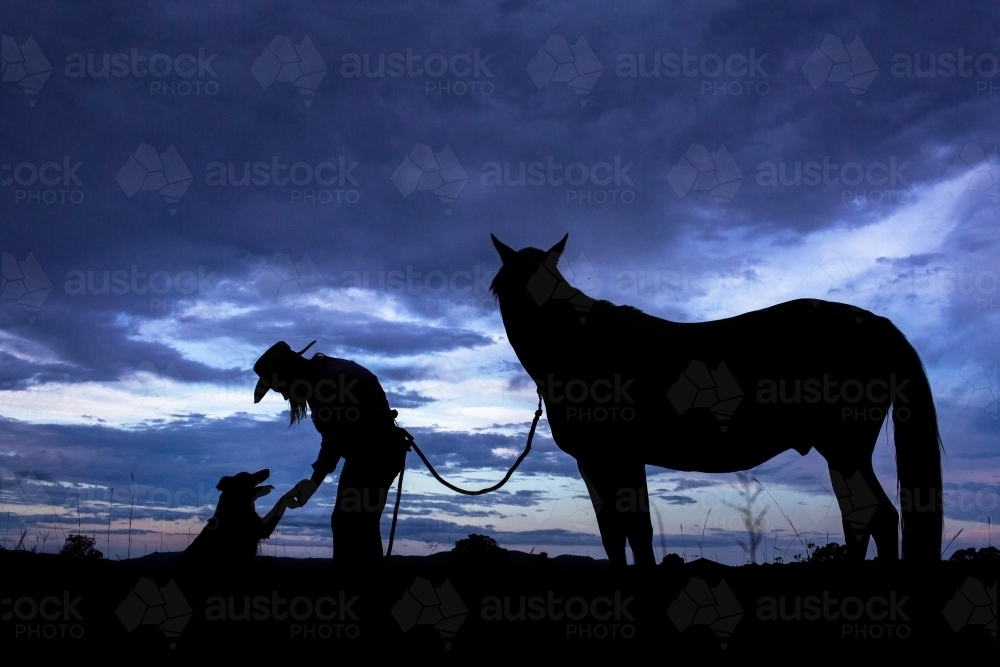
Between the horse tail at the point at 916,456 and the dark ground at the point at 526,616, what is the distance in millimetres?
245

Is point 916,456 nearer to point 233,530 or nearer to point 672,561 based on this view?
point 672,561

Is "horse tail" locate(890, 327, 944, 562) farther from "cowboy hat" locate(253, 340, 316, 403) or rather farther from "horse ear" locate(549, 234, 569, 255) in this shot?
"cowboy hat" locate(253, 340, 316, 403)

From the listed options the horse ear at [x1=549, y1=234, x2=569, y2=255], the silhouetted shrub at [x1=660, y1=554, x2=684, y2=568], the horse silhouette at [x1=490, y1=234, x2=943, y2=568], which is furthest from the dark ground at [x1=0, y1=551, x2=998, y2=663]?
the horse ear at [x1=549, y1=234, x2=569, y2=255]

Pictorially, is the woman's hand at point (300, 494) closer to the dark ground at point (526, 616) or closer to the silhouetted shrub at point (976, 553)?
the dark ground at point (526, 616)

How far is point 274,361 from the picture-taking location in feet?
22.6

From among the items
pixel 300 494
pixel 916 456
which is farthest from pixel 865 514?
pixel 300 494

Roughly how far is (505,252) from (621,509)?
7.88 feet

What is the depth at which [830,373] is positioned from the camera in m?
6.08

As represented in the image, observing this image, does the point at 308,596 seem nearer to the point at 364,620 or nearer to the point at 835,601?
the point at 364,620

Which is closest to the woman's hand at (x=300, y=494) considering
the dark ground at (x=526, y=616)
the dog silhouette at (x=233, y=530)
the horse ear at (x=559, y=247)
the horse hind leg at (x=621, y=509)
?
the dog silhouette at (x=233, y=530)

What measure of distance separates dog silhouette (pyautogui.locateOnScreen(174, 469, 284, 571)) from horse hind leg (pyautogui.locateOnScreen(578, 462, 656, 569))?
2.76m

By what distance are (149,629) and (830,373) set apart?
5.52 metres

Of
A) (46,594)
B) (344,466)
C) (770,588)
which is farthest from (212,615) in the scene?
(770,588)

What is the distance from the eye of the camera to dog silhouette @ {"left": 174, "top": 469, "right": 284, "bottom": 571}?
5535 millimetres
